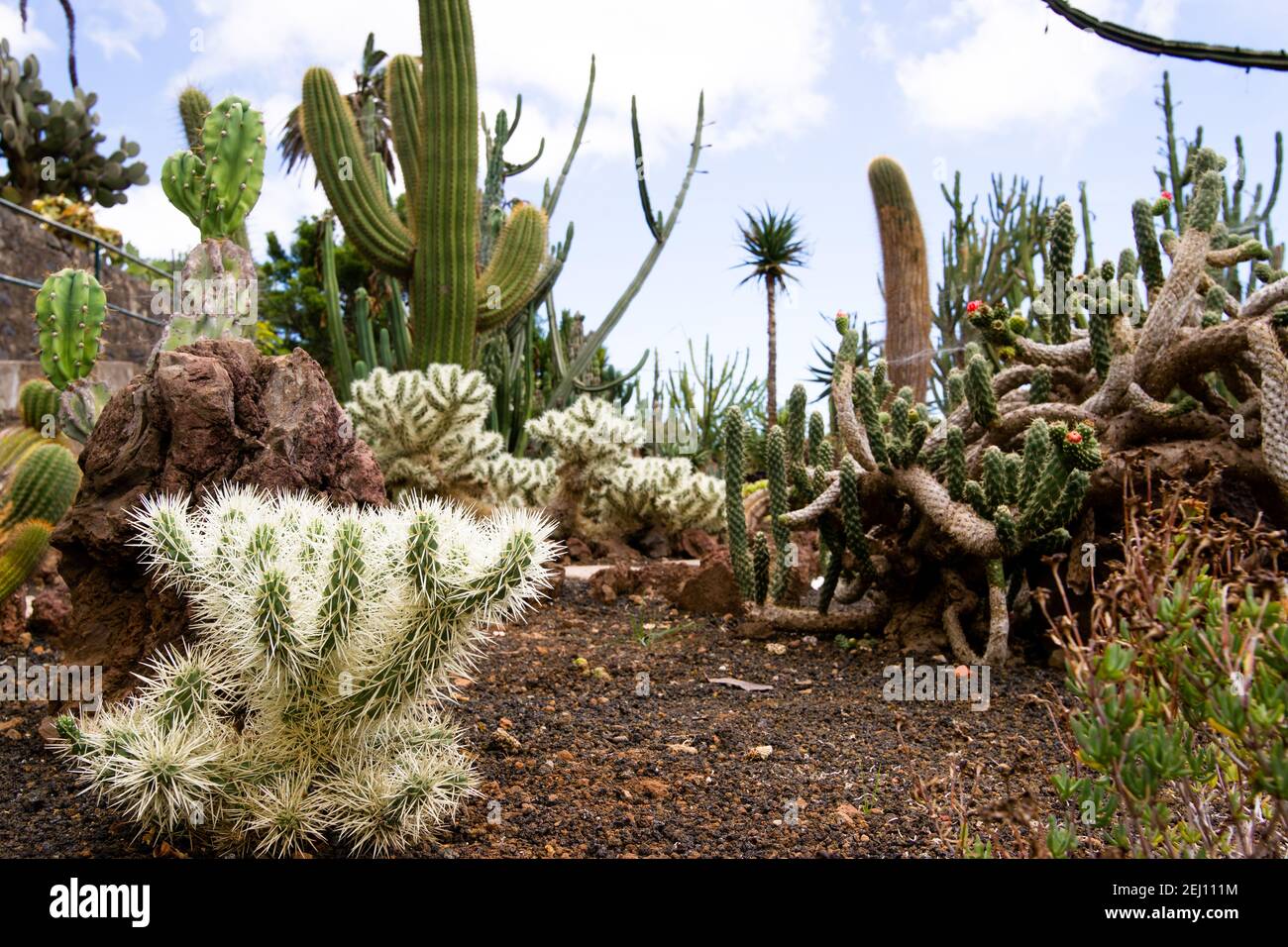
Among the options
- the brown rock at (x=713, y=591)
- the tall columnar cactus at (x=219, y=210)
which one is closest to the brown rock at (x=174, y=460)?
the tall columnar cactus at (x=219, y=210)

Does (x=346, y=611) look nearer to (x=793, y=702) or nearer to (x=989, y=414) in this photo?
(x=793, y=702)

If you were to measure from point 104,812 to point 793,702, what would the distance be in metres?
2.29

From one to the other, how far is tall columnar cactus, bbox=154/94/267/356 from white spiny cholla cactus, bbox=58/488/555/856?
6.58 ft

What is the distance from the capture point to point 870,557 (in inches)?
204

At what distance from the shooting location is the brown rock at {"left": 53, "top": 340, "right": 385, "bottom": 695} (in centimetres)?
354

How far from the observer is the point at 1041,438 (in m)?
4.23

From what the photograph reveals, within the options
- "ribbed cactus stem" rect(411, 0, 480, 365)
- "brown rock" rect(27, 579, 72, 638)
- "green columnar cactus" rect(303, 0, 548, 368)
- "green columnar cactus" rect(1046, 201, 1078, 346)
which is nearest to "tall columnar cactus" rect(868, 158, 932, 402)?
"green columnar cactus" rect(303, 0, 548, 368)

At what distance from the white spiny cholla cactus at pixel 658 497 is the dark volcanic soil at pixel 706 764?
3.56 m

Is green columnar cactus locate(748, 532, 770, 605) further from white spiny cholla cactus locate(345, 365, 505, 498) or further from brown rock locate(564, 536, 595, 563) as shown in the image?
white spiny cholla cactus locate(345, 365, 505, 498)

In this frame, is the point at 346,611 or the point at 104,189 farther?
the point at 104,189

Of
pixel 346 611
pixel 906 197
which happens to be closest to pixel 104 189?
pixel 906 197

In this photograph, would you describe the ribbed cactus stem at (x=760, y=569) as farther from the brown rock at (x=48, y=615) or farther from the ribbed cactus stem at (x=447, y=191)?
the ribbed cactus stem at (x=447, y=191)

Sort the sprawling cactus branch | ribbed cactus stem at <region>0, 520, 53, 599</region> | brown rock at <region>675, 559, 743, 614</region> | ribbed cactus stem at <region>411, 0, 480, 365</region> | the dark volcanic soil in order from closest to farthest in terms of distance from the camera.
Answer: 1. the dark volcanic soil
2. the sprawling cactus branch
3. ribbed cactus stem at <region>0, 520, 53, 599</region>
4. brown rock at <region>675, 559, 743, 614</region>
5. ribbed cactus stem at <region>411, 0, 480, 365</region>
